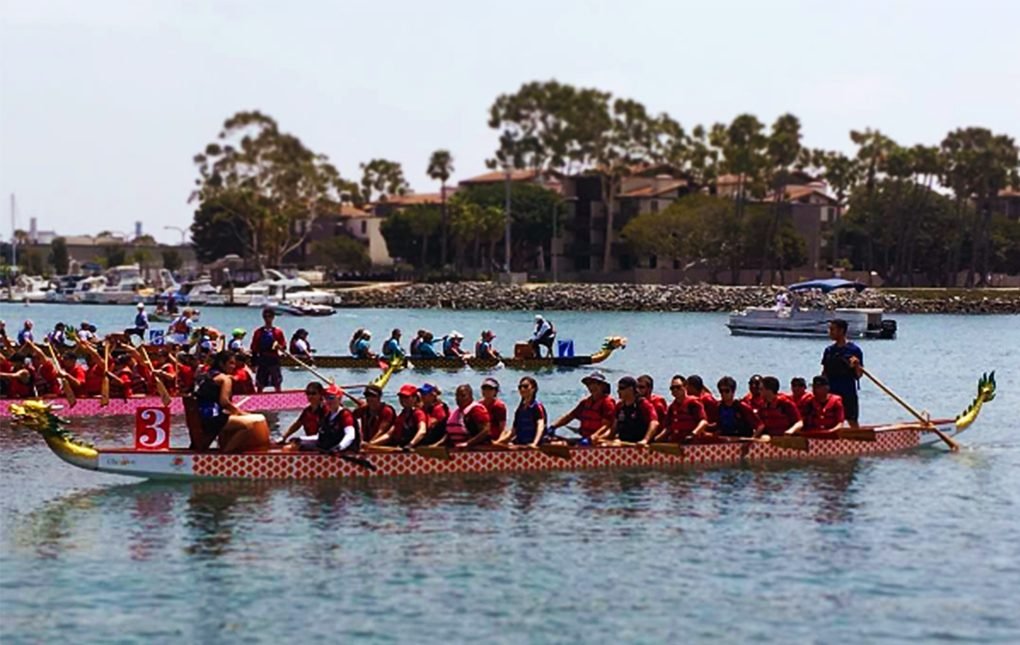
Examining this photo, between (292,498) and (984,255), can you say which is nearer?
(292,498)

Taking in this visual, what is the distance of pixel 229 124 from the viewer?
13800 cm

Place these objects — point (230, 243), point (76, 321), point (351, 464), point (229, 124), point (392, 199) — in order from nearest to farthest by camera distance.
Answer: point (351, 464) < point (76, 321) < point (229, 124) < point (230, 243) < point (392, 199)

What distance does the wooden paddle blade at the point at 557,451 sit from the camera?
89.2 feet

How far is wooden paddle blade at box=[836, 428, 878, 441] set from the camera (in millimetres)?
29609

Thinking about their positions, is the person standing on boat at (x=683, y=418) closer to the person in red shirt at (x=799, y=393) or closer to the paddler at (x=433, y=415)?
the person in red shirt at (x=799, y=393)

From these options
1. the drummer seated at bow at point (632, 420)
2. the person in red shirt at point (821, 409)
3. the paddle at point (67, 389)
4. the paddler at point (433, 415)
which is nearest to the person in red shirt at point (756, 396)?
the person in red shirt at point (821, 409)

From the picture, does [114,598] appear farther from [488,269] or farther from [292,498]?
[488,269]

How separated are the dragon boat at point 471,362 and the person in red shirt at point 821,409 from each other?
21012 mm

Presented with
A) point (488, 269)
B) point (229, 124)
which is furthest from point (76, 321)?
point (488, 269)

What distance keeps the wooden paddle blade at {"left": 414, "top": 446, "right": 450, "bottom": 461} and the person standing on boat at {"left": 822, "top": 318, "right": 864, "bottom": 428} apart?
7.60m

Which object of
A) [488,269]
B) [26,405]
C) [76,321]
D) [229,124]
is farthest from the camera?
[488,269]

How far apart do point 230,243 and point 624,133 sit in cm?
5014

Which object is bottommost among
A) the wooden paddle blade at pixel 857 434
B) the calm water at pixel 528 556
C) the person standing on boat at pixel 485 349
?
the calm water at pixel 528 556

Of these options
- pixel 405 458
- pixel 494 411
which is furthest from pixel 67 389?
pixel 494 411
